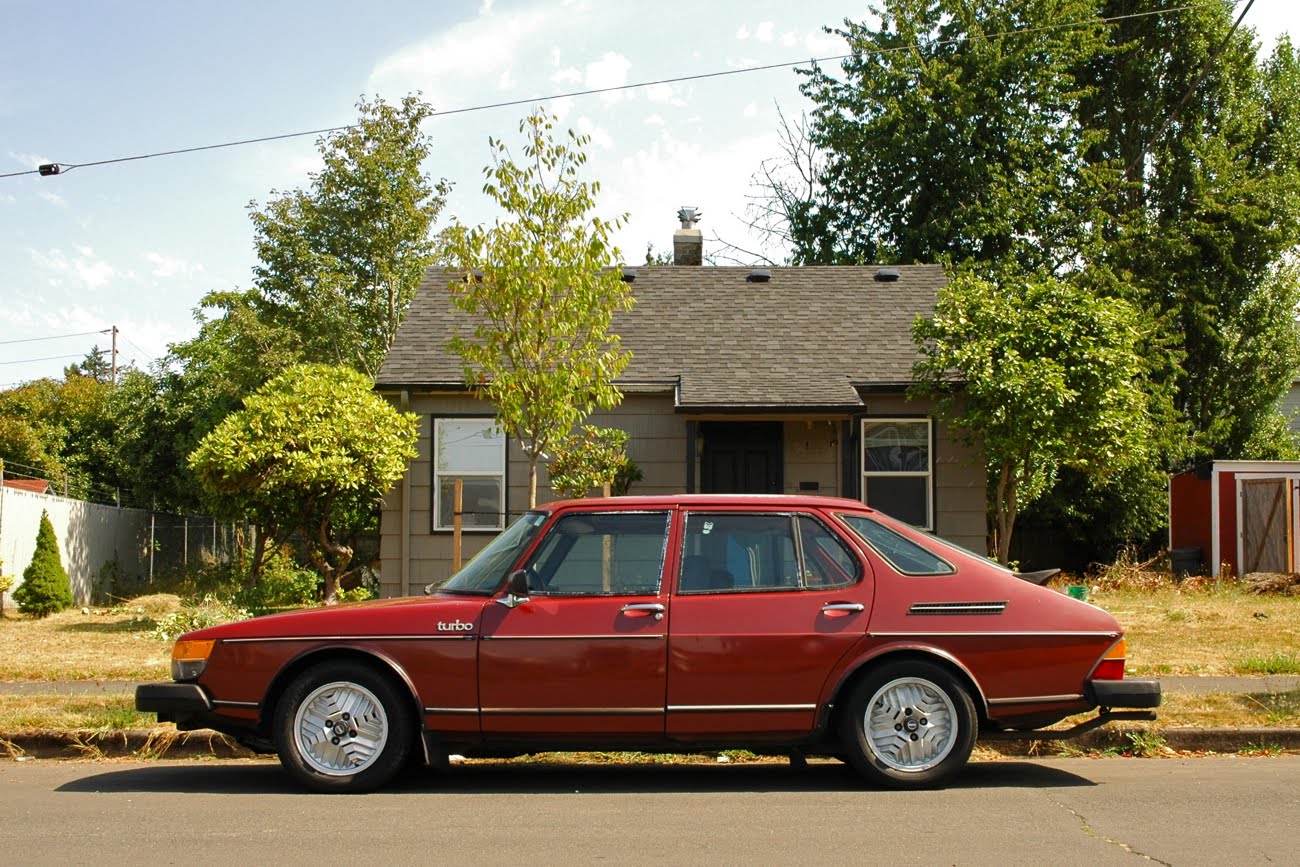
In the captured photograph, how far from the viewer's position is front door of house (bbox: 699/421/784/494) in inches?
640

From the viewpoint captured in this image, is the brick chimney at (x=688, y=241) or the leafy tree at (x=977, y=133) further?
the leafy tree at (x=977, y=133)

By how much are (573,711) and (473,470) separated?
9.84 metres

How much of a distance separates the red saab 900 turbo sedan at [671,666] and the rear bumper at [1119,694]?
0.5 inches

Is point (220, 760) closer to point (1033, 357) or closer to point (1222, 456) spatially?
point (1033, 357)

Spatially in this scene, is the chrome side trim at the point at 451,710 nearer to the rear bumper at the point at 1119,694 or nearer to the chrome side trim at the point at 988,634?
the chrome side trim at the point at 988,634

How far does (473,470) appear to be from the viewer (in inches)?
638

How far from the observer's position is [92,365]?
319 ft

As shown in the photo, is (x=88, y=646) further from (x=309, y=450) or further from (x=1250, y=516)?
(x=1250, y=516)

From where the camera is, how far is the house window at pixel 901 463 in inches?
639

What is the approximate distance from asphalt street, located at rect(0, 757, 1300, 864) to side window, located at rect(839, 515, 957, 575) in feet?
3.95

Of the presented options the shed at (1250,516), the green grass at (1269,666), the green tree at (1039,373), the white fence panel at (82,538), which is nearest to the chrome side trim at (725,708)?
the green grass at (1269,666)

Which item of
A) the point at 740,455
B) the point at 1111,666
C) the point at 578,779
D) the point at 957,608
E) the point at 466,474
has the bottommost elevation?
the point at 578,779

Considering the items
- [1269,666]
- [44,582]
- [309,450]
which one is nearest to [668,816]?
[1269,666]

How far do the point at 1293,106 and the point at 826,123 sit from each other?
400 inches
